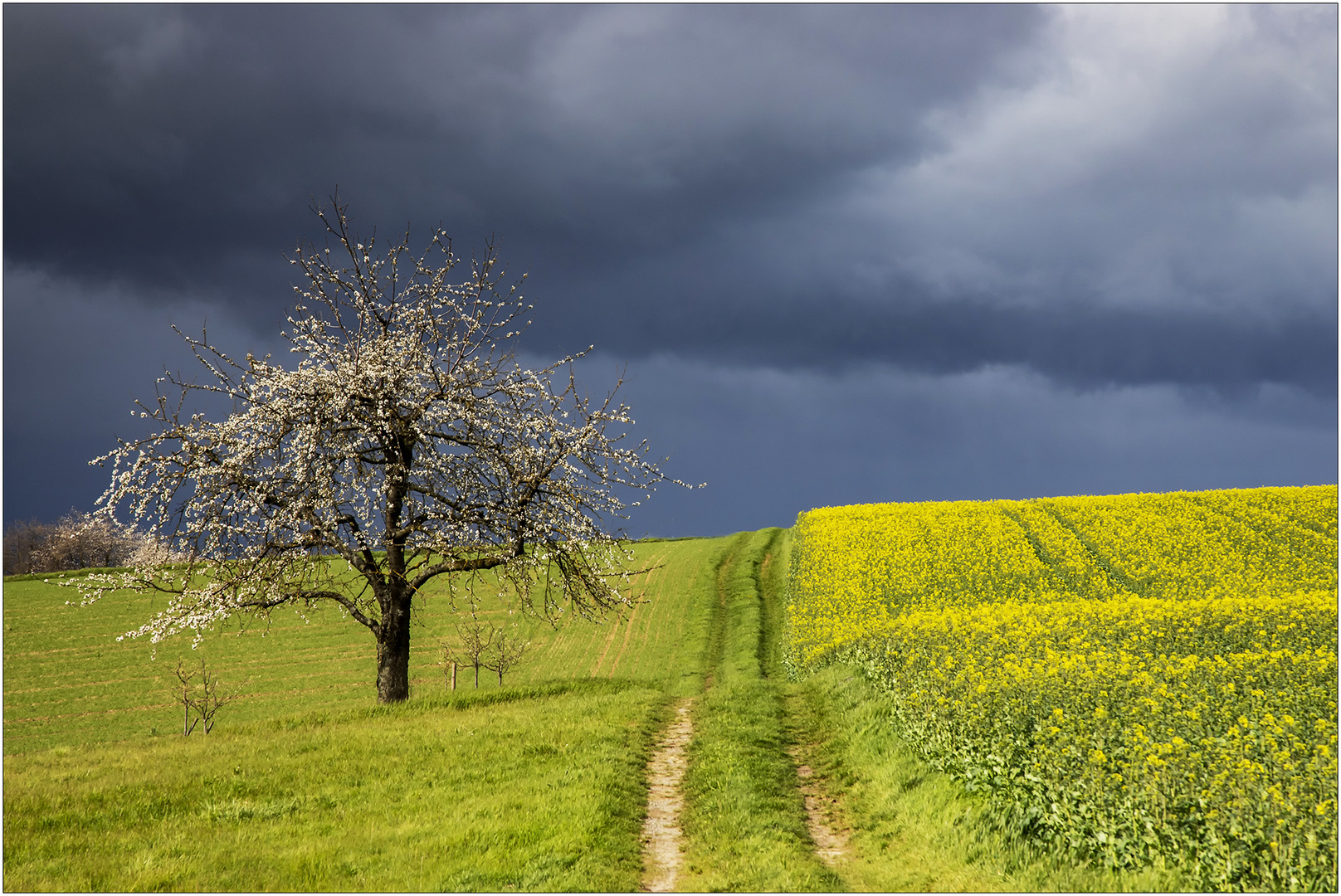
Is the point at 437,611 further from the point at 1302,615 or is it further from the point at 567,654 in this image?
the point at 1302,615

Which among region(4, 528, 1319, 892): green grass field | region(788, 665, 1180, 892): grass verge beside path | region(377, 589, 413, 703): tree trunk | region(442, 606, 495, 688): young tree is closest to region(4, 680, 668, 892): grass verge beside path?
region(4, 528, 1319, 892): green grass field

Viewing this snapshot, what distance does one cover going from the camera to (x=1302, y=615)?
691 inches

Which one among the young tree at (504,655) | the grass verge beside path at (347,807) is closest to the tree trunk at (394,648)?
the grass verge beside path at (347,807)

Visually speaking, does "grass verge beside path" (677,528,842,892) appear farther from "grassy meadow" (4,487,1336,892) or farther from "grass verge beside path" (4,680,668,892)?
"grass verge beside path" (4,680,668,892)

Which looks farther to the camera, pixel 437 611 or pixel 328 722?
pixel 437 611

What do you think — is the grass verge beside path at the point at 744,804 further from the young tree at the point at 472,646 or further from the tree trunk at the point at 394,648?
the young tree at the point at 472,646

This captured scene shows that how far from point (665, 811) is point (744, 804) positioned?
117 centimetres

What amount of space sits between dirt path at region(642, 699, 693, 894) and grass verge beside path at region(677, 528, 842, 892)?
0.16 meters

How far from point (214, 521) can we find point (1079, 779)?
1584 centimetres

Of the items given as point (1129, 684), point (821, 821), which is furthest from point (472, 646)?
point (1129, 684)

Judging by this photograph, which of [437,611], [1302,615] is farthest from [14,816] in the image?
[437,611]

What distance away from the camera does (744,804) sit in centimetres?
1056

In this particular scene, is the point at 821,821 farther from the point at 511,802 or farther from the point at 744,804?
the point at 511,802

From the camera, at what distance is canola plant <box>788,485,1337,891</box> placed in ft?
24.9
